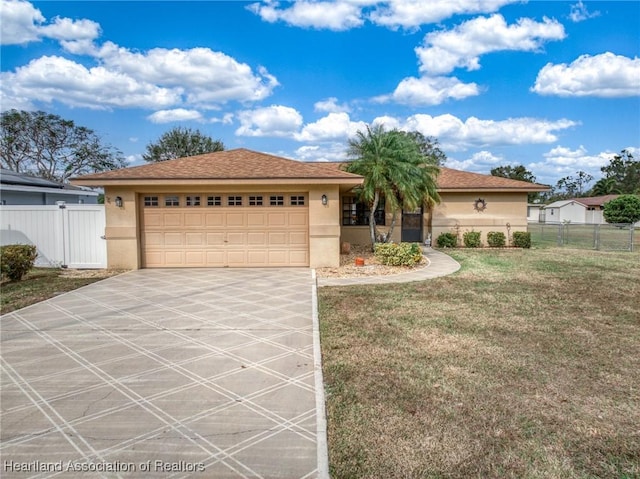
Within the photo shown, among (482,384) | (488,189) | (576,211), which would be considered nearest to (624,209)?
(576,211)

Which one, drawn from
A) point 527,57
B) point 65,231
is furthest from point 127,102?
point 527,57

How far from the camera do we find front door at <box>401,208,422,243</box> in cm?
1875

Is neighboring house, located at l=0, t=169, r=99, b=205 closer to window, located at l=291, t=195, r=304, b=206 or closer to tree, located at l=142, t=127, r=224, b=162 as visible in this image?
window, located at l=291, t=195, r=304, b=206

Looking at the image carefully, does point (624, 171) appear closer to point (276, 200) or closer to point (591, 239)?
point (591, 239)

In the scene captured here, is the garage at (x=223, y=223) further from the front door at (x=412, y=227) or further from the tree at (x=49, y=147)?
the tree at (x=49, y=147)

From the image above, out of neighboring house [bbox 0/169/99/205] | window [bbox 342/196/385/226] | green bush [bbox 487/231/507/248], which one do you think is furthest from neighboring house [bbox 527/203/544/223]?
neighboring house [bbox 0/169/99/205]

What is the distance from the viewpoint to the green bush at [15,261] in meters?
9.33

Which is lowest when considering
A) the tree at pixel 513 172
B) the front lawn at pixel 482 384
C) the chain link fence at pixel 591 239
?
the front lawn at pixel 482 384

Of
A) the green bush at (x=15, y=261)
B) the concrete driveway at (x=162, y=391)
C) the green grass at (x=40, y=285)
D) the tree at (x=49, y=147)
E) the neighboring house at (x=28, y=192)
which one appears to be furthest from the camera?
the tree at (x=49, y=147)

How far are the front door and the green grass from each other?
1245 centimetres

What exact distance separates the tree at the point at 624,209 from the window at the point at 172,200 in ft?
117

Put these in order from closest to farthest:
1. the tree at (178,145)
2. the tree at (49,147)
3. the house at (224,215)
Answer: the house at (224,215) → the tree at (49,147) → the tree at (178,145)

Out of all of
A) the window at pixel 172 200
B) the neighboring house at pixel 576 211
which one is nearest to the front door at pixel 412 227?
the window at pixel 172 200

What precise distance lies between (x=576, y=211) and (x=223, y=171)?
51.1 metres
